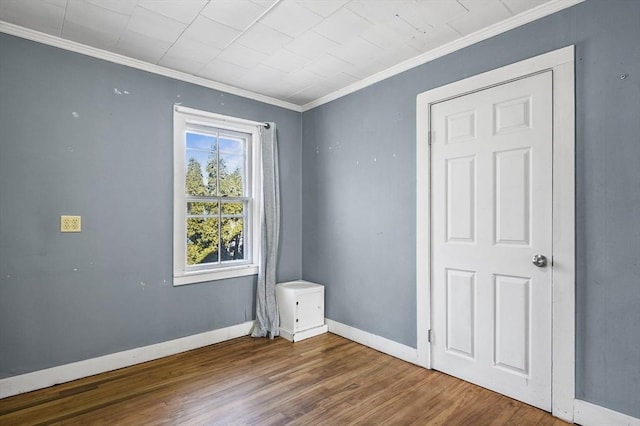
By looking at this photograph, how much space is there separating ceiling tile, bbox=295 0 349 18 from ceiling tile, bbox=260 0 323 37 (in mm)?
35

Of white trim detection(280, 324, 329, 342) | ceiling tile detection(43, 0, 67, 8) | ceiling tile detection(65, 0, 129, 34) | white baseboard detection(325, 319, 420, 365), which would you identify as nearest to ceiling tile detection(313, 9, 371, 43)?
ceiling tile detection(65, 0, 129, 34)

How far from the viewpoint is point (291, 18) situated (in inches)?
88.4

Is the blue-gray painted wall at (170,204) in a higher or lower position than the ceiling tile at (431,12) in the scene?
lower

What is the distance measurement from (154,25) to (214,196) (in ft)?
5.11

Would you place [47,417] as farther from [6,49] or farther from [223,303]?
[6,49]

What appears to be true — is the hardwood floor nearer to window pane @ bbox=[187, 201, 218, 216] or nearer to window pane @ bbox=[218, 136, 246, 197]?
window pane @ bbox=[187, 201, 218, 216]

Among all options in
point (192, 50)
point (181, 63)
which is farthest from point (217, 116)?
point (192, 50)

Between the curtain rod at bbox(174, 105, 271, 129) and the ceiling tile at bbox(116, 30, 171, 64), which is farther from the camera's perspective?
the curtain rod at bbox(174, 105, 271, 129)

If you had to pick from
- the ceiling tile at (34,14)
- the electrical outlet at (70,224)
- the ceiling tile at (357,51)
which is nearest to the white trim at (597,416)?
the ceiling tile at (357,51)

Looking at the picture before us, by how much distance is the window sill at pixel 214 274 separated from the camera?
3112 millimetres

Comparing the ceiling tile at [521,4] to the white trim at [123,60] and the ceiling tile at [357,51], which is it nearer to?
the ceiling tile at [357,51]

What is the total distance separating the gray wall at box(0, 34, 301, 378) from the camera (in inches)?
93.7

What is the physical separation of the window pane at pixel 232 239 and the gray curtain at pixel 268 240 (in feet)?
0.81

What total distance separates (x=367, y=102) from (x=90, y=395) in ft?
10.8
